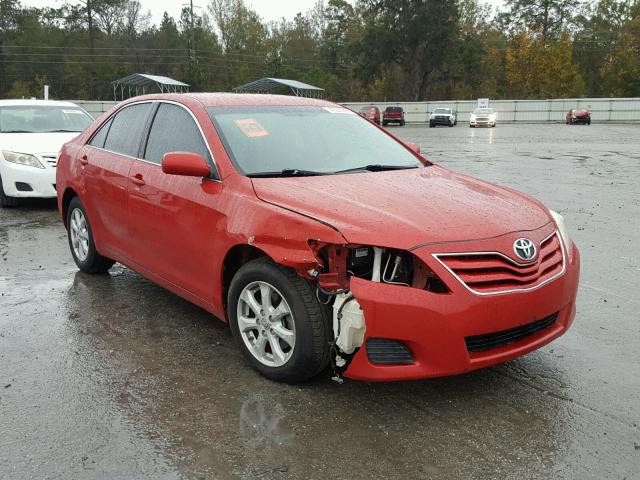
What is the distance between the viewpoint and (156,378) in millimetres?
3699

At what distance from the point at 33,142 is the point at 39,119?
4.06 ft

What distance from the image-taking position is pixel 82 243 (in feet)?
19.2

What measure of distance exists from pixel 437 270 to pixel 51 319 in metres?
3.05

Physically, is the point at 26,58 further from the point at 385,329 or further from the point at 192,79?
the point at 385,329

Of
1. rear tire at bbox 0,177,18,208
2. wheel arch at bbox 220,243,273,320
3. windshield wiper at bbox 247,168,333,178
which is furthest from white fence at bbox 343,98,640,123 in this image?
wheel arch at bbox 220,243,273,320

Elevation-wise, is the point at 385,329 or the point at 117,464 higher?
the point at 385,329

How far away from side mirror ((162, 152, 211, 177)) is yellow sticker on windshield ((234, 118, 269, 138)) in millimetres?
471

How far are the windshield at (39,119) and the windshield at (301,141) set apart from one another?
21.9ft

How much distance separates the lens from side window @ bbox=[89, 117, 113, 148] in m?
5.47

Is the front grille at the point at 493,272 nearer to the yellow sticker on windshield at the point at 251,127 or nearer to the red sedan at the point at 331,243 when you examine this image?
the red sedan at the point at 331,243

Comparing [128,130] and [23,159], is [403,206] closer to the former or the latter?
[128,130]

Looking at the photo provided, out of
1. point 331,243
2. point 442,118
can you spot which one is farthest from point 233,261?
point 442,118

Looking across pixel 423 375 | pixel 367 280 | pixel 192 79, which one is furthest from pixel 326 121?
pixel 192 79

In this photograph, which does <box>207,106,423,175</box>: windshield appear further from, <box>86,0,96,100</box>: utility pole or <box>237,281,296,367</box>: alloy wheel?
<box>86,0,96,100</box>: utility pole
